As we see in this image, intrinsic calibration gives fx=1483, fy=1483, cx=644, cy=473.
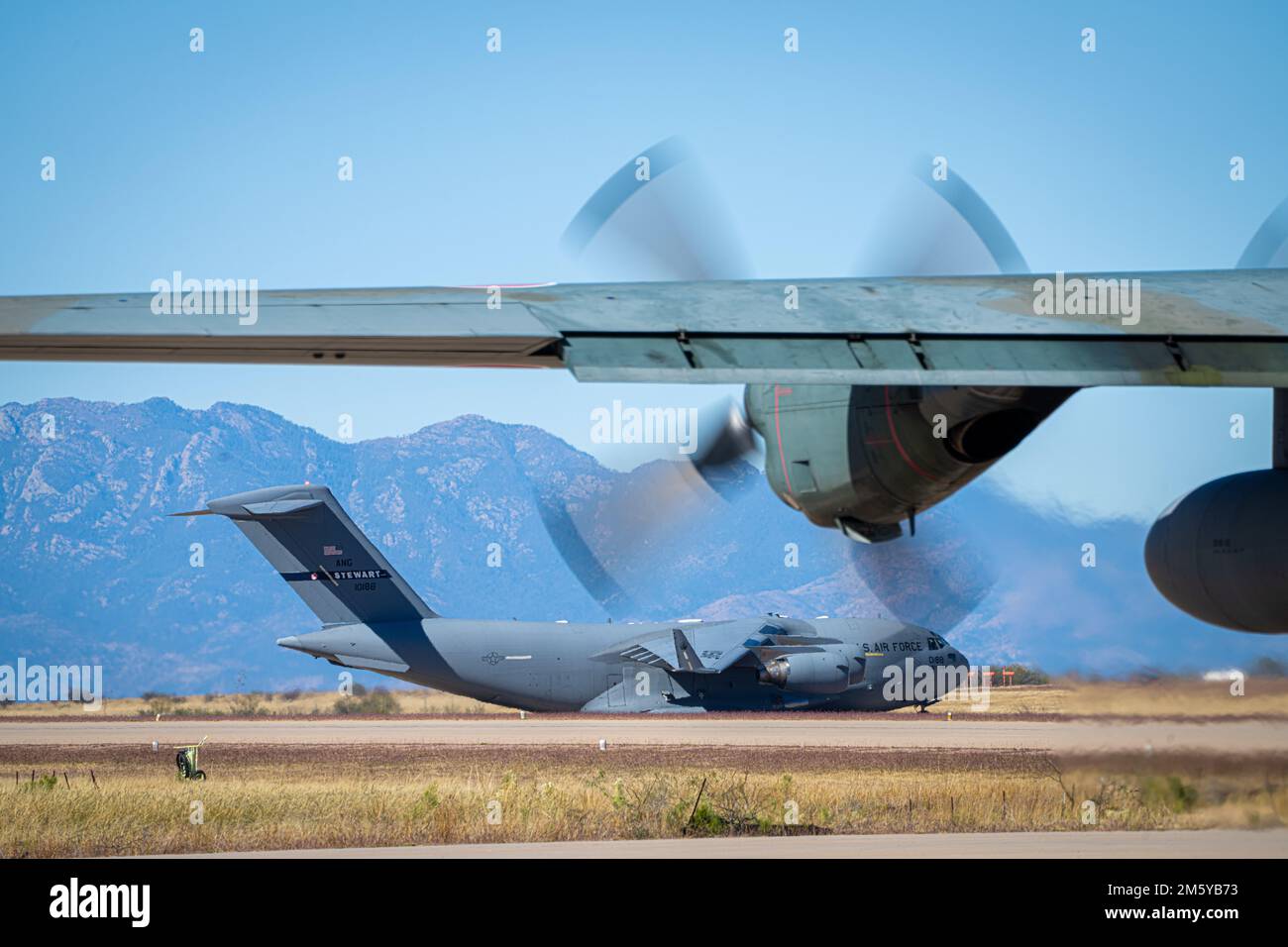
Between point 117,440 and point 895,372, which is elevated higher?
point 117,440

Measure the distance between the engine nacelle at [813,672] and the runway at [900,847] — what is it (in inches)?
882

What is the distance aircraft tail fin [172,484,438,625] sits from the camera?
3653 centimetres

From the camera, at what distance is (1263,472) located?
9.53 meters

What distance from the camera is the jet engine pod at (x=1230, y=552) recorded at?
9211mm

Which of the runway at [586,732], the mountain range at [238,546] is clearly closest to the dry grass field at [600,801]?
the runway at [586,732]

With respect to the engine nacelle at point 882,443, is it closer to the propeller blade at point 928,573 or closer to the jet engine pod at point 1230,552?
the propeller blade at point 928,573

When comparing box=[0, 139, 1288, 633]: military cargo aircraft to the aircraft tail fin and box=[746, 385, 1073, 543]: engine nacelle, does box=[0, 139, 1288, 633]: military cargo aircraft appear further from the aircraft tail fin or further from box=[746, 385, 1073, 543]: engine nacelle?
the aircraft tail fin

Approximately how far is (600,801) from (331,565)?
2030 centimetres

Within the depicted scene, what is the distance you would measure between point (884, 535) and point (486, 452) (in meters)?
179

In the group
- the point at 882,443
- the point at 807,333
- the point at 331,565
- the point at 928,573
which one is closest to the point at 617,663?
the point at 331,565

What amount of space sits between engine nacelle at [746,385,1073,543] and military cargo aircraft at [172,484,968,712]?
2685 cm
